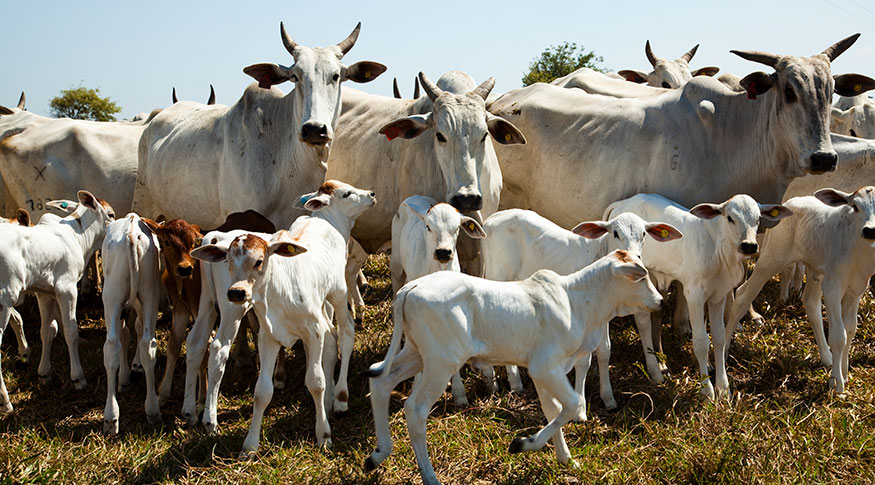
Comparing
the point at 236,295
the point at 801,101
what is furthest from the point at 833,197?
the point at 236,295

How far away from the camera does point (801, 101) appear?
7.94 m

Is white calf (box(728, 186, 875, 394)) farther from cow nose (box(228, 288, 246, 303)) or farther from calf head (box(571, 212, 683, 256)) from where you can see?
cow nose (box(228, 288, 246, 303))

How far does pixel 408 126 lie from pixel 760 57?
11.5ft

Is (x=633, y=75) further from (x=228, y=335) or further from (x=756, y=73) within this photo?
(x=228, y=335)

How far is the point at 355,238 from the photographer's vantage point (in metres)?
9.57

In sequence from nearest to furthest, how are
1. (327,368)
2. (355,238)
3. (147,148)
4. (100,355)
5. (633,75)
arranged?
(327,368) → (100,355) → (355,238) → (147,148) → (633,75)

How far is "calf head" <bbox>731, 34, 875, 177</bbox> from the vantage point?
7.82 meters

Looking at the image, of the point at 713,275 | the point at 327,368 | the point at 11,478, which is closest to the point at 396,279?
the point at 327,368

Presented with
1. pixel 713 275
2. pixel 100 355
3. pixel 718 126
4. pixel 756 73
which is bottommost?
pixel 100 355

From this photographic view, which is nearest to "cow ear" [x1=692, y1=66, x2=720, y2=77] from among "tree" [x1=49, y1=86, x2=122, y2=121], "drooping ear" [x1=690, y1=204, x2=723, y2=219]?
"drooping ear" [x1=690, y1=204, x2=723, y2=219]

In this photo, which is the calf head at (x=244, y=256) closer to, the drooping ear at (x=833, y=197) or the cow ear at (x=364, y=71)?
the cow ear at (x=364, y=71)

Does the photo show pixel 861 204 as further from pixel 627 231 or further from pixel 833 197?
pixel 627 231

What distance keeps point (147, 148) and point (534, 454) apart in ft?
22.2

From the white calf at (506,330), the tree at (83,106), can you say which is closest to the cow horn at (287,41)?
the white calf at (506,330)
